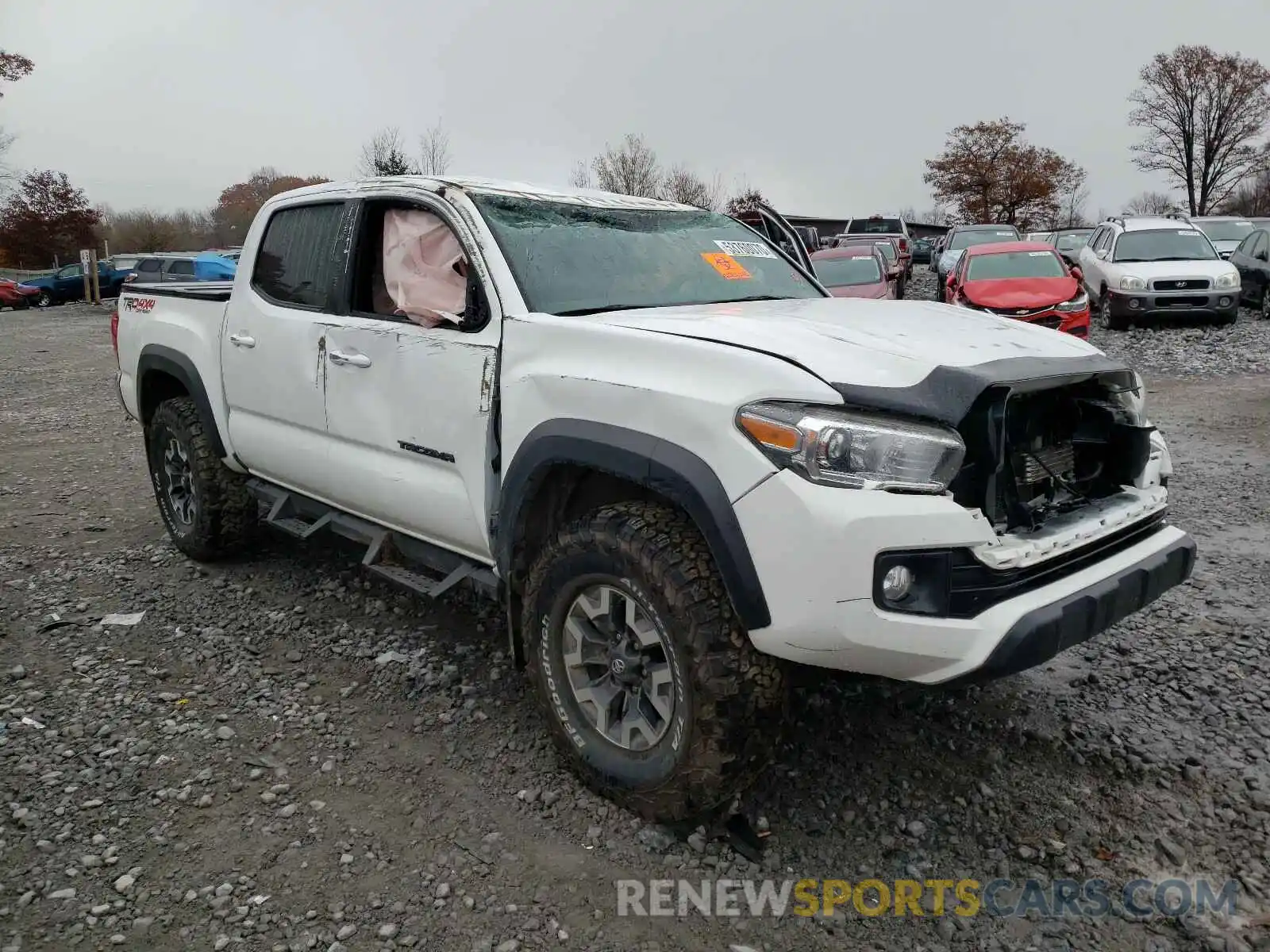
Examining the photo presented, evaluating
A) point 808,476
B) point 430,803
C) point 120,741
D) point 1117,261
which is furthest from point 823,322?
point 1117,261

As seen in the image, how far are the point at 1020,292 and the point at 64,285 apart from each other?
34.2m

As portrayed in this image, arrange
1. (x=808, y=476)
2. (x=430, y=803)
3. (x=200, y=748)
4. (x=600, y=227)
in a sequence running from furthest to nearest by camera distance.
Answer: (x=600, y=227) < (x=200, y=748) < (x=430, y=803) < (x=808, y=476)

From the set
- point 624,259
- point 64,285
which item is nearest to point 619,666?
point 624,259

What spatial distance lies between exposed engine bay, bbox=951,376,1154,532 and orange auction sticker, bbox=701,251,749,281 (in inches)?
56.4

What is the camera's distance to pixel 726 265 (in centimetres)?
396

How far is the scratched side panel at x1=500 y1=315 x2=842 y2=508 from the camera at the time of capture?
7.98 feet

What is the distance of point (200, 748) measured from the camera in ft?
11.1

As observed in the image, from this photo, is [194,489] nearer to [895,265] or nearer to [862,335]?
[862,335]

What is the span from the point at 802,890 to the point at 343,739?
175cm

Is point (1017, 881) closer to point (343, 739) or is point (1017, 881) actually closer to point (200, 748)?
point (343, 739)

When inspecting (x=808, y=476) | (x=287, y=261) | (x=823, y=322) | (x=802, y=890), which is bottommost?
(x=802, y=890)

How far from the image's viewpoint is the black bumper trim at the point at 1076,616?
236 centimetres

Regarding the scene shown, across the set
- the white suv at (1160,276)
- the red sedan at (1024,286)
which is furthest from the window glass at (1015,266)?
the white suv at (1160,276)

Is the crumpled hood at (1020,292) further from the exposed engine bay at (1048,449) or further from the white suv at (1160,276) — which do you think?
the exposed engine bay at (1048,449)
